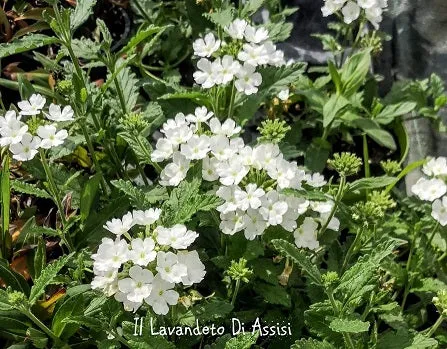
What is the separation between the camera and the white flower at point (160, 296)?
1.41 metres

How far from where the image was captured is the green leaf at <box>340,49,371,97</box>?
Answer: 2.27 meters

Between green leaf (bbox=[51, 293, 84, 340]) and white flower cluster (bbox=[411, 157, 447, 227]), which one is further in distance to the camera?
white flower cluster (bbox=[411, 157, 447, 227])

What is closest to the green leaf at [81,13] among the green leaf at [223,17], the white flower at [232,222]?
the green leaf at [223,17]

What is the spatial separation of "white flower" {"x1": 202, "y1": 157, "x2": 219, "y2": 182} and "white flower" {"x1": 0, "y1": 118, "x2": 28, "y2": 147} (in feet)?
1.47

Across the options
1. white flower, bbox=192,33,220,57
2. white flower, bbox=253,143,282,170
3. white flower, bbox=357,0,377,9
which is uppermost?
white flower, bbox=357,0,377,9

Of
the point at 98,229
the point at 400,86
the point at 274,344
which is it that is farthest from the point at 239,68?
the point at 400,86

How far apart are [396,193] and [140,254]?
1.15 m

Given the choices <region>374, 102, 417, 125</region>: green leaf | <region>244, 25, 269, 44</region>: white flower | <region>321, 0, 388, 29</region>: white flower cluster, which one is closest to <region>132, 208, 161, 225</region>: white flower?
<region>244, 25, 269, 44</region>: white flower

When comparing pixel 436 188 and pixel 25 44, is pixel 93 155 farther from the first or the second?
pixel 436 188

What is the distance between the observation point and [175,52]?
256 cm

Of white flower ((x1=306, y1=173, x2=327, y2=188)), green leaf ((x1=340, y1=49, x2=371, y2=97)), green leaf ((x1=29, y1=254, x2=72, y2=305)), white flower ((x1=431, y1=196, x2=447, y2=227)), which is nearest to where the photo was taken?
green leaf ((x1=29, y1=254, x2=72, y2=305))

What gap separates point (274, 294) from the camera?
5.74 feet

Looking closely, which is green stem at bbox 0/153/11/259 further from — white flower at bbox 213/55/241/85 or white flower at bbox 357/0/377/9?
white flower at bbox 357/0/377/9

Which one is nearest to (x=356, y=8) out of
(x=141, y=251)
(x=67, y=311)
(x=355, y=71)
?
(x=355, y=71)
